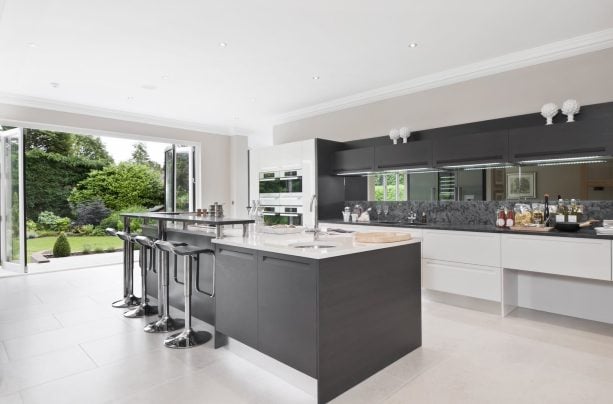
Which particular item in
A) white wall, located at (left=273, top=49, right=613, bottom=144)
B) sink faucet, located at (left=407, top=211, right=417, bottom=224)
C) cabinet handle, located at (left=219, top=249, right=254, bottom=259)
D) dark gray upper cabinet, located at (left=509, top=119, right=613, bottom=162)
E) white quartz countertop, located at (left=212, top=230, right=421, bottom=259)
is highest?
white wall, located at (left=273, top=49, right=613, bottom=144)

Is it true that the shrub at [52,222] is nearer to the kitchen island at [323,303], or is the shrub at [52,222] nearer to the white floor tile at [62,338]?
the white floor tile at [62,338]

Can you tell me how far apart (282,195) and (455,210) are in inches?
105

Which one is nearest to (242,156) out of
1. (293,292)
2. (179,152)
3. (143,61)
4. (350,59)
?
(179,152)

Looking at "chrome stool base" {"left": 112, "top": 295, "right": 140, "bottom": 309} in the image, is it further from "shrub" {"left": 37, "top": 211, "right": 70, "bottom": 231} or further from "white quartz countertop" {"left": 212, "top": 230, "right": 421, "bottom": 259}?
"shrub" {"left": 37, "top": 211, "right": 70, "bottom": 231}

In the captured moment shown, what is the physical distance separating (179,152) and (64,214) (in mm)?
4929

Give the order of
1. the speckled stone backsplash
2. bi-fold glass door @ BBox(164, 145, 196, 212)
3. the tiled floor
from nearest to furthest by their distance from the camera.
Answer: the tiled floor, the speckled stone backsplash, bi-fold glass door @ BBox(164, 145, 196, 212)

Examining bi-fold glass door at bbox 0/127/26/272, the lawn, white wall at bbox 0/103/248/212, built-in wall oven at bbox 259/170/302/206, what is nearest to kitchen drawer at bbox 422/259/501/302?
built-in wall oven at bbox 259/170/302/206

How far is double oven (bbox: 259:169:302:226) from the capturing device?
554 cm

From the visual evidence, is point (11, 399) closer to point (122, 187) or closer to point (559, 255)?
point (559, 255)

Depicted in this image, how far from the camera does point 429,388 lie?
2158 mm

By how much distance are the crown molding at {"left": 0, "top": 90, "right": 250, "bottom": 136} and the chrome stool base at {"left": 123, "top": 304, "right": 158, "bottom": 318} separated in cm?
398

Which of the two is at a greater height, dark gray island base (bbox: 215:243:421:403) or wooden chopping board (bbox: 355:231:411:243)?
wooden chopping board (bbox: 355:231:411:243)

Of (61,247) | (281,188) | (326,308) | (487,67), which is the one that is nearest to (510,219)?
(487,67)

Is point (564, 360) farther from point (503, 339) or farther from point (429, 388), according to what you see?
point (429, 388)
